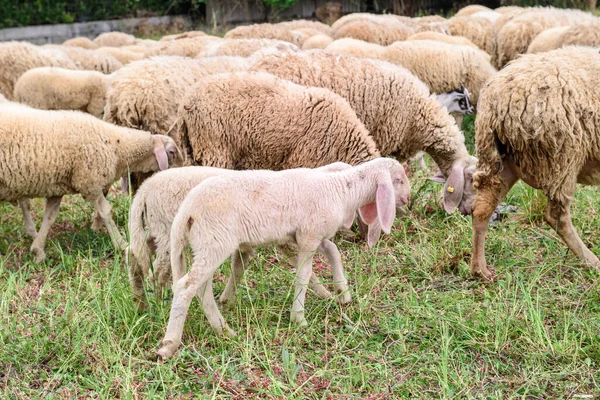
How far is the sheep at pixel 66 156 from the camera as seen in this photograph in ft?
17.4

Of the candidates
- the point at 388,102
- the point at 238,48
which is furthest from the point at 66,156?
the point at 238,48

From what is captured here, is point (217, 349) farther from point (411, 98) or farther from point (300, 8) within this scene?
point (300, 8)

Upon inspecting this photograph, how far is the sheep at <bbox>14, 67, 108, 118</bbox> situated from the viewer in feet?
26.8

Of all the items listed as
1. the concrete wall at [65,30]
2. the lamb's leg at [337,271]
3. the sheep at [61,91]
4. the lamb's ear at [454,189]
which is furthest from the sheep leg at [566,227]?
the concrete wall at [65,30]

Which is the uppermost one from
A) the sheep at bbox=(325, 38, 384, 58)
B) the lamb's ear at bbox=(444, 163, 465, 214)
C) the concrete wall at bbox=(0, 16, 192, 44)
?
the sheep at bbox=(325, 38, 384, 58)

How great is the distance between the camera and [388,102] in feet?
19.6

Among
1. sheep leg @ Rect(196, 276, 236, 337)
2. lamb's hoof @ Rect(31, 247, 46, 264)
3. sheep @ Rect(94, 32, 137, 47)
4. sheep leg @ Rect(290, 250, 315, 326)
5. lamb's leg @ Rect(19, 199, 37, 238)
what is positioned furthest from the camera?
sheep @ Rect(94, 32, 137, 47)

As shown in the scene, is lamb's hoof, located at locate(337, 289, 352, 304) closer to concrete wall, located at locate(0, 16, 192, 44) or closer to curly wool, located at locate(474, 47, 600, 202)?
curly wool, located at locate(474, 47, 600, 202)

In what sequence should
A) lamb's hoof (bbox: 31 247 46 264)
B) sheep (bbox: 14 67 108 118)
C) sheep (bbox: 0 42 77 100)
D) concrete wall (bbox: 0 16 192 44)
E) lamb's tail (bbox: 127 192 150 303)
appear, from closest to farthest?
lamb's tail (bbox: 127 192 150 303)
lamb's hoof (bbox: 31 247 46 264)
sheep (bbox: 14 67 108 118)
sheep (bbox: 0 42 77 100)
concrete wall (bbox: 0 16 192 44)

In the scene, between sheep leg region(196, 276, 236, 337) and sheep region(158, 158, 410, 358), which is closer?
sheep region(158, 158, 410, 358)

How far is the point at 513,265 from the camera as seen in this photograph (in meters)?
4.98

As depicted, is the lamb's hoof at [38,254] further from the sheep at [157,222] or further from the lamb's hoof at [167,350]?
the lamb's hoof at [167,350]

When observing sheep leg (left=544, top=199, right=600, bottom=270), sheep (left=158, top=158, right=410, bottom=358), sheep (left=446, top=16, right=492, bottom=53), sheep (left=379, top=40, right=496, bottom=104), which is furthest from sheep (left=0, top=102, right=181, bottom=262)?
sheep (left=446, top=16, right=492, bottom=53)

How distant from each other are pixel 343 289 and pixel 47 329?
1590mm
